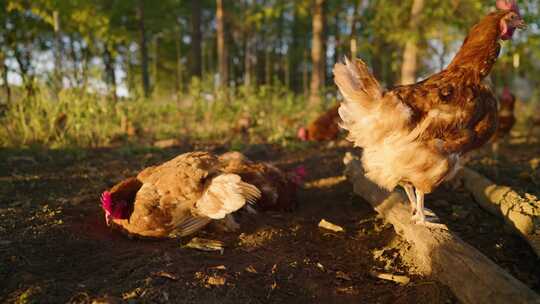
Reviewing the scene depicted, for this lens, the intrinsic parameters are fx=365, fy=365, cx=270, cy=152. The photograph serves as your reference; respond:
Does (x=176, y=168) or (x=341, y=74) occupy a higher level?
(x=341, y=74)

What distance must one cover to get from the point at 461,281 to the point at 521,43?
9.83 m

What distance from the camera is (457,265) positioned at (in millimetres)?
2242

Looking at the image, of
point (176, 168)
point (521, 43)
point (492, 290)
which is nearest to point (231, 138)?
point (176, 168)

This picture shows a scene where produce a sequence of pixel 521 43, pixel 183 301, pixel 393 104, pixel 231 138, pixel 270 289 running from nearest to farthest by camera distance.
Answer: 1. pixel 183 301
2. pixel 270 289
3. pixel 393 104
4. pixel 231 138
5. pixel 521 43

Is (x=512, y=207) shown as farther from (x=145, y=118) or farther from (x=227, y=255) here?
(x=145, y=118)

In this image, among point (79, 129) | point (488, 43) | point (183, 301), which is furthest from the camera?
point (79, 129)

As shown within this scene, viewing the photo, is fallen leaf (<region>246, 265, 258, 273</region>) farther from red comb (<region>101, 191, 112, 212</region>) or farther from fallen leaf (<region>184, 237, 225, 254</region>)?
red comb (<region>101, 191, 112, 212</region>)

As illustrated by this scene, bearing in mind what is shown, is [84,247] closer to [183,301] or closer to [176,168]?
[176,168]

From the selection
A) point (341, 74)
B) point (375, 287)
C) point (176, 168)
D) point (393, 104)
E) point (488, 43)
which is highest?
point (488, 43)

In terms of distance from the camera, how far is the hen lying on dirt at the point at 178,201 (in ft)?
9.97

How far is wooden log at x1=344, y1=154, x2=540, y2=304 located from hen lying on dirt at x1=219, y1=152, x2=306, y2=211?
105 cm

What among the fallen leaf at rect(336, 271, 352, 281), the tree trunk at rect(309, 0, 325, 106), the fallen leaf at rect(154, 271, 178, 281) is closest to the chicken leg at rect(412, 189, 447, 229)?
the fallen leaf at rect(336, 271, 352, 281)

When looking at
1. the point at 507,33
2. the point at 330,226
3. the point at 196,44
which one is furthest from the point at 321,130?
the point at 196,44

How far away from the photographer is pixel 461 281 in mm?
2172
